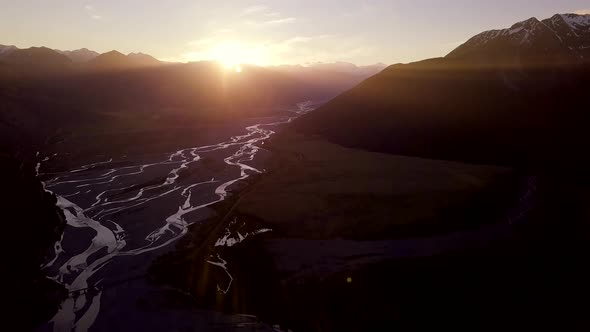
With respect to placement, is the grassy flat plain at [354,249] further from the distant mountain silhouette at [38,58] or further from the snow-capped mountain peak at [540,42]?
the distant mountain silhouette at [38,58]

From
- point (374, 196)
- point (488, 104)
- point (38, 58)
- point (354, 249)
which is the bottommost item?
point (354, 249)

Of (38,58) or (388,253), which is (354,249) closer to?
(388,253)

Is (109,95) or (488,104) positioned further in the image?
(109,95)

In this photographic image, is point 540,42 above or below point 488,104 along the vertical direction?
above

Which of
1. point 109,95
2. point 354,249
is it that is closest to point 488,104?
point 354,249

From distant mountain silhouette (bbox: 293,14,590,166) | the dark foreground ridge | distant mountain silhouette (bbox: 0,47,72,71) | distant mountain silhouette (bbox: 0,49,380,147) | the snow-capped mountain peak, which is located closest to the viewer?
the dark foreground ridge

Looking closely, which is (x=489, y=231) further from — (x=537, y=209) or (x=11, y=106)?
(x=11, y=106)

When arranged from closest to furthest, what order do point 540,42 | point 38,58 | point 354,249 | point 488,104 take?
point 354,249 → point 488,104 → point 540,42 → point 38,58

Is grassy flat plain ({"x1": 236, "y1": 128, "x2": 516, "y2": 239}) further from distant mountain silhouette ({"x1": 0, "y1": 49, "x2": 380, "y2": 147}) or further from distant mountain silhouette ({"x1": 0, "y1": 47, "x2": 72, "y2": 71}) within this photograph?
distant mountain silhouette ({"x1": 0, "y1": 47, "x2": 72, "y2": 71})

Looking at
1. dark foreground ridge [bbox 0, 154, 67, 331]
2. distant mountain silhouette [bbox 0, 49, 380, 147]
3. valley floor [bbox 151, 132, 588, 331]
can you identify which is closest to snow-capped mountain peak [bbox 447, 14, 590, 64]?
valley floor [bbox 151, 132, 588, 331]
